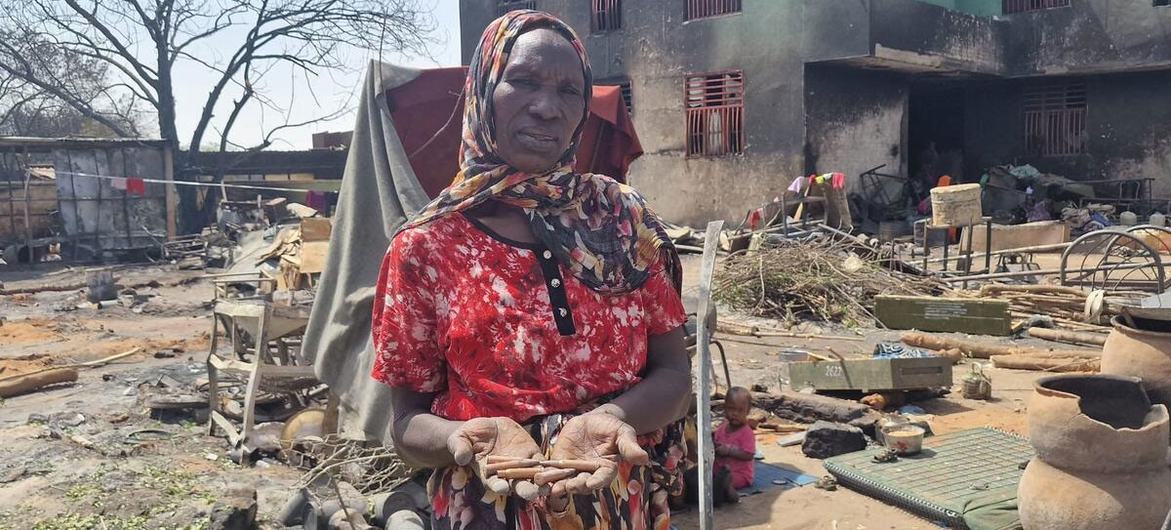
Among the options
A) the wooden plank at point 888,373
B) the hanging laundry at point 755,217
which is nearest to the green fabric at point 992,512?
the wooden plank at point 888,373

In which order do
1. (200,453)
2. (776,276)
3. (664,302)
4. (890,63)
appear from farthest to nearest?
(890,63) → (776,276) → (200,453) → (664,302)

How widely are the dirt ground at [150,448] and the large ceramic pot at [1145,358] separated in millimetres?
1116

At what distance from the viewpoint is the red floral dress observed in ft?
5.03

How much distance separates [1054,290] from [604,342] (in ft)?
29.4

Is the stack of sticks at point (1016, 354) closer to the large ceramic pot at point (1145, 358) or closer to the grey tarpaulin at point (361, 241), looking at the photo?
the large ceramic pot at point (1145, 358)

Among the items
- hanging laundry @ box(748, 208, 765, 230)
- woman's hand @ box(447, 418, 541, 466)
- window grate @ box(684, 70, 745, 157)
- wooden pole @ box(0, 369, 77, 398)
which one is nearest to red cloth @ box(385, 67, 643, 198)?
woman's hand @ box(447, 418, 541, 466)

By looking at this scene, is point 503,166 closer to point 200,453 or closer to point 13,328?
point 200,453

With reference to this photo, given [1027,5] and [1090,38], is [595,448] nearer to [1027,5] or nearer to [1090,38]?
[1090,38]

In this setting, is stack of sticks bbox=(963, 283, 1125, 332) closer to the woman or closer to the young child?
the young child

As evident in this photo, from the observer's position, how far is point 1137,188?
1658cm

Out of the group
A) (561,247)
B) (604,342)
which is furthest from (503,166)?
(604,342)

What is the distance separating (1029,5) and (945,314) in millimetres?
10982

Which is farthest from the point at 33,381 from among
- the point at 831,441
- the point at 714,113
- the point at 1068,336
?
the point at 714,113

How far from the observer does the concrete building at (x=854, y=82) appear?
15.2 meters
